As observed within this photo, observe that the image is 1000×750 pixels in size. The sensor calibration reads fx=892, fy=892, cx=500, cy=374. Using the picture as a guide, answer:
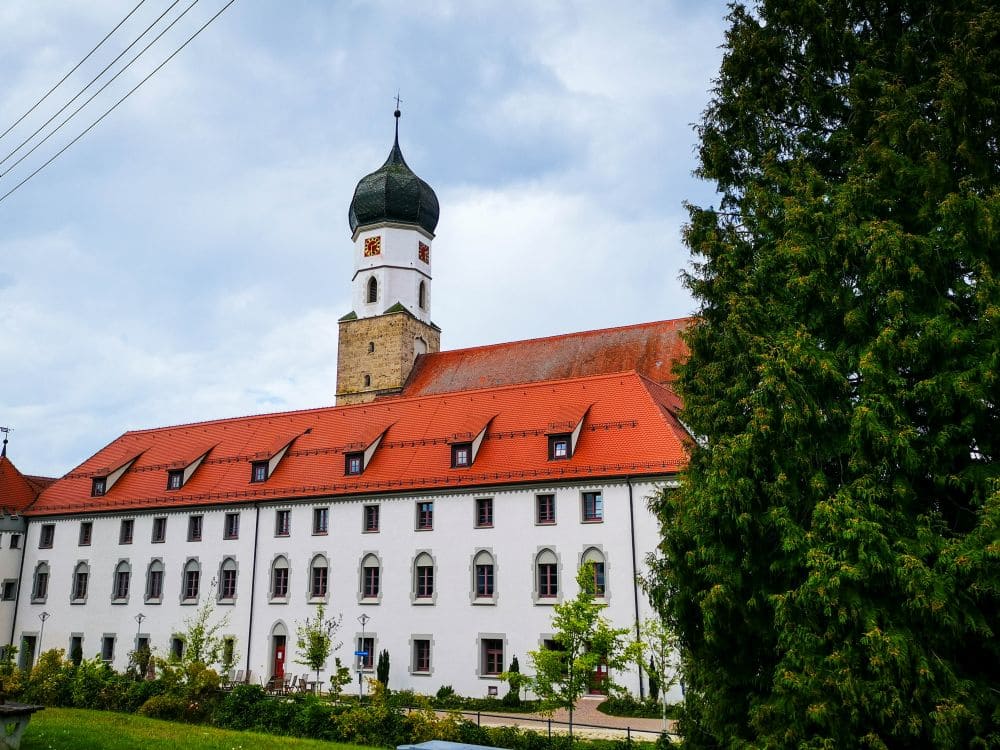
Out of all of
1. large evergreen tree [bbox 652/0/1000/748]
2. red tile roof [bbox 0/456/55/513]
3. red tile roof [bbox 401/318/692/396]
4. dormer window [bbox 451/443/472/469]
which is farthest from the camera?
red tile roof [bbox 401/318/692/396]

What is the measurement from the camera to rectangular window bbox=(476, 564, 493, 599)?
31.0 m

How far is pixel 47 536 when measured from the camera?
41812 millimetres

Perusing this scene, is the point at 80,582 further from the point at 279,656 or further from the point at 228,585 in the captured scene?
the point at 279,656

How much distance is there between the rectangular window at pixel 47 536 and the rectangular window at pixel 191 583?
9030 mm

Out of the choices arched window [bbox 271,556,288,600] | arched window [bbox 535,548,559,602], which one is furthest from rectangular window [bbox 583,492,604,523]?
arched window [bbox 271,556,288,600]

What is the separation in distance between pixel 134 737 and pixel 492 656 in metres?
13.7

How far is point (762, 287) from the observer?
47.6 feet

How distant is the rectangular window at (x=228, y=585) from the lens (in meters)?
35.8

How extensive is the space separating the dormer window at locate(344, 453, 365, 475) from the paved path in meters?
12.6

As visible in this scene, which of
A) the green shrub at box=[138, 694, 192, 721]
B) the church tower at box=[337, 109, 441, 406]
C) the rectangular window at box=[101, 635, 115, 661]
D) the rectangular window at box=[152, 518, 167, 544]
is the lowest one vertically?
the green shrub at box=[138, 694, 192, 721]

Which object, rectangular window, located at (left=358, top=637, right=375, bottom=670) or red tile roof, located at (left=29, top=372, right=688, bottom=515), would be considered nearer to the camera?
red tile roof, located at (left=29, top=372, right=688, bottom=515)

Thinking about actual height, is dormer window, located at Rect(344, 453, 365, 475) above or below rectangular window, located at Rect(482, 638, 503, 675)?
above

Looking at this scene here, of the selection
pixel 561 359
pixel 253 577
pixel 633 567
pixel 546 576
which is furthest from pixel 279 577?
pixel 561 359

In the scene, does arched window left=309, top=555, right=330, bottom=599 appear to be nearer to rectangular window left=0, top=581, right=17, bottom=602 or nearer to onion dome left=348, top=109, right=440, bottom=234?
rectangular window left=0, top=581, right=17, bottom=602
